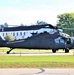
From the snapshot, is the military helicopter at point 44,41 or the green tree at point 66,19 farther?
the green tree at point 66,19

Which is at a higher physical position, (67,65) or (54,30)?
(54,30)

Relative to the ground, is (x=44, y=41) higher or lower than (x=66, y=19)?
lower

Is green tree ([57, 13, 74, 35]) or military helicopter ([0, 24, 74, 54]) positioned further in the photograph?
green tree ([57, 13, 74, 35])

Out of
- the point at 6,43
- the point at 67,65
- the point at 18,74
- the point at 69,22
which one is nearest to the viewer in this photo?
the point at 18,74

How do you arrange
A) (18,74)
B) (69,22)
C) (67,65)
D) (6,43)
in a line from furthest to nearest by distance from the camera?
1. (69,22)
2. (6,43)
3. (67,65)
4. (18,74)

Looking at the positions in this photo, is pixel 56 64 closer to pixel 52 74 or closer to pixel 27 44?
pixel 52 74

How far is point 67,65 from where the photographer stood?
19609 mm

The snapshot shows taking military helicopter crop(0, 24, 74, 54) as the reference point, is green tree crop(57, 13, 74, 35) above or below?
above

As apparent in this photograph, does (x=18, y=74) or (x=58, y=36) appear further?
(x=58, y=36)

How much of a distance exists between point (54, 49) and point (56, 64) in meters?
18.4

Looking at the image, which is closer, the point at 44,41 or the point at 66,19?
the point at 44,41

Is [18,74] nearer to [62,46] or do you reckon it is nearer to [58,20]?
[62,46]

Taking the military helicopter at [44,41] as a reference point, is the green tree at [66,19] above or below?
above

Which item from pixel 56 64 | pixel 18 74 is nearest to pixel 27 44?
pixel 56 64
